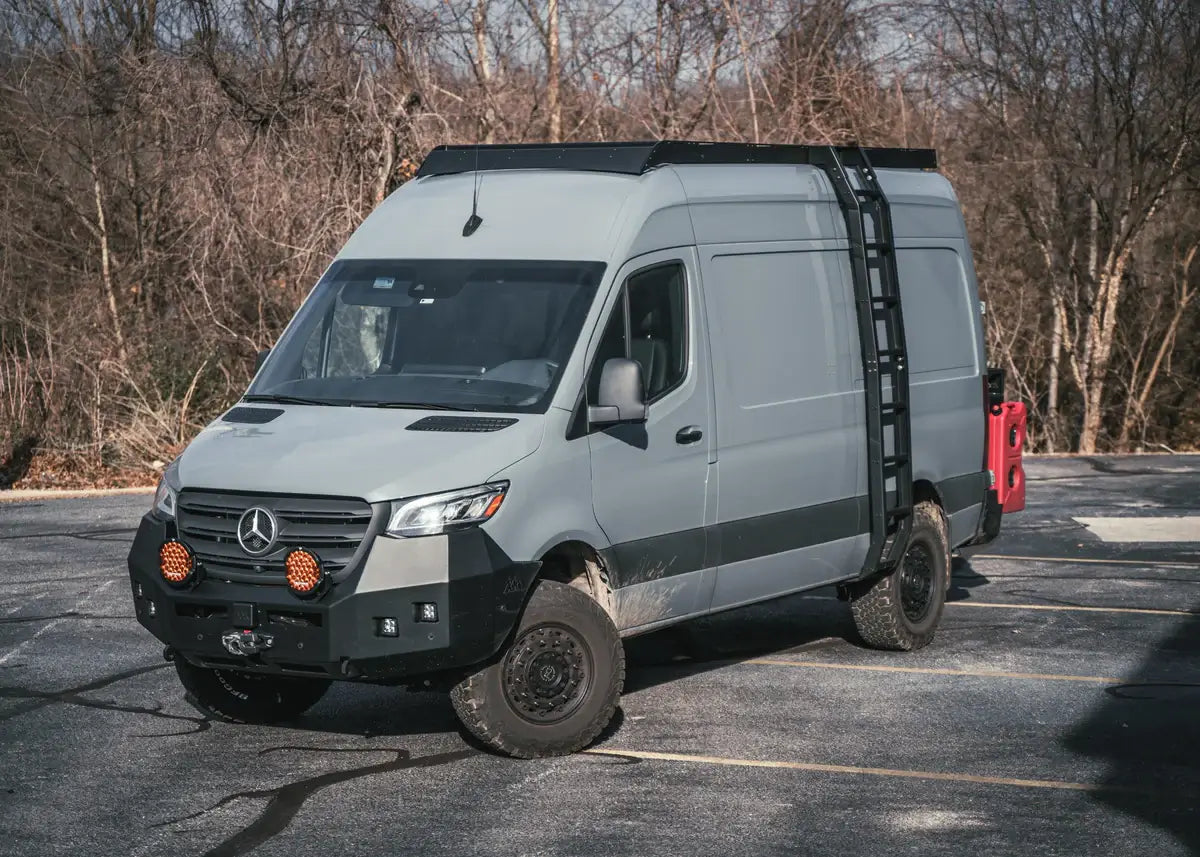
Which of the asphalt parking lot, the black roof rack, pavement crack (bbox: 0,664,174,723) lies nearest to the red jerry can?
the asphalt parking lot

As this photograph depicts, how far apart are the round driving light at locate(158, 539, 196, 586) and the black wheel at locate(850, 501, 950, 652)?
13.3 feet

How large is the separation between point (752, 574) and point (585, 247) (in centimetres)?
184

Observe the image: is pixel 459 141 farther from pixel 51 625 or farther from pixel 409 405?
pixel 409 405

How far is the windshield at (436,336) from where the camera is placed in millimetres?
7344

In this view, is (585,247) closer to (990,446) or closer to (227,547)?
(227,547)

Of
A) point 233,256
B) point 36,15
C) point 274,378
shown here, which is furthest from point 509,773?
point 36,15

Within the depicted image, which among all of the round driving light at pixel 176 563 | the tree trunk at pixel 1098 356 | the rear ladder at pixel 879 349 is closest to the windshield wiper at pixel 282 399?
the round driving light at pixel 176 563

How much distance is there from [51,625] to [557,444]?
15.3ft

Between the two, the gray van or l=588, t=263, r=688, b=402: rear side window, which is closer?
the gray van

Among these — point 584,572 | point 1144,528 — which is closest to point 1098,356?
point 1144,528

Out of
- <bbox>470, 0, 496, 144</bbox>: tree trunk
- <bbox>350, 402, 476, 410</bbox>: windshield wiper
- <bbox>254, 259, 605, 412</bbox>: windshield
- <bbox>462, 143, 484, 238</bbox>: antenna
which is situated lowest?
<bbox>350, 402, 476, 410</bbox>: windshield wiper

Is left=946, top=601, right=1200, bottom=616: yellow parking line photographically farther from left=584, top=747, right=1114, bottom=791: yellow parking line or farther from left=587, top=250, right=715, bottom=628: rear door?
left=584, top=747, right=1114, bottom=791: yellow parking line

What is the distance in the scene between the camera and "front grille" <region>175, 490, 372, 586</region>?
657 centimetres

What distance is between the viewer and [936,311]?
985 centimetres
